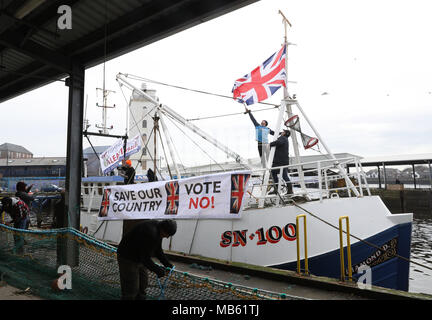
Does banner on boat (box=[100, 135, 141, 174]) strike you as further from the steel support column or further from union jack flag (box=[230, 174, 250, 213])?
union jack flag (box=[230, 174, 250, 213])

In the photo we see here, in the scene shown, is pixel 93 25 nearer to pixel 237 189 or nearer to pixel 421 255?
pixel 237 189

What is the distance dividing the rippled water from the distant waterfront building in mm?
121162

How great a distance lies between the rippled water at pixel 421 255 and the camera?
34.7 ft

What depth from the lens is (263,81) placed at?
30.2 ft

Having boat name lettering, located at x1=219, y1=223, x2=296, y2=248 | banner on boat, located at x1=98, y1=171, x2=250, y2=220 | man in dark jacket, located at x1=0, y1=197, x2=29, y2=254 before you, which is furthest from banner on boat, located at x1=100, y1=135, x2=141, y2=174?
boat name lettering, located at x1=219, y1=223, x2=296, y2=248

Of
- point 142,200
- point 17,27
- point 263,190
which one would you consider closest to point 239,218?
point 263,190

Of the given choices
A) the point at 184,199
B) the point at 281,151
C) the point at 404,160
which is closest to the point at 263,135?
the point at 281,151

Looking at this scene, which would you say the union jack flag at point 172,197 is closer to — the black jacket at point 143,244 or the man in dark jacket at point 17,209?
the man in dark jacket at point 17,209

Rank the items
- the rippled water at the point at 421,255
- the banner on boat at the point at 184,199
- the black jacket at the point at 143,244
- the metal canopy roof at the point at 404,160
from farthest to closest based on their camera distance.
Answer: the metal canopy roof at the point at 404,160 → the rippled water at the point at 421,255 → the banner on boat at the point at 184,199 → the black jacket at the point at 143,244

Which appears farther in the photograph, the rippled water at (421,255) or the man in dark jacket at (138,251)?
the rippled water at (421,255)

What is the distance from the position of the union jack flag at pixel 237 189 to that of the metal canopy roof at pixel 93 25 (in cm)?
345

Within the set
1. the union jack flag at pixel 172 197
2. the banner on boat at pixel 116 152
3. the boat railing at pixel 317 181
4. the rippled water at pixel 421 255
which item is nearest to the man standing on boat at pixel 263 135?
the boat railing at pixel 317 181
